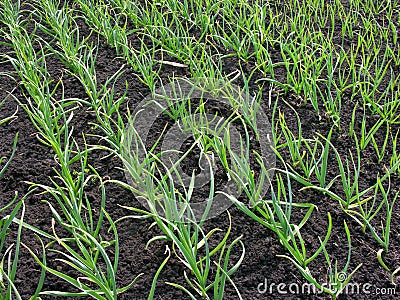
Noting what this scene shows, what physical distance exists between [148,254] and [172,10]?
6.24 ft

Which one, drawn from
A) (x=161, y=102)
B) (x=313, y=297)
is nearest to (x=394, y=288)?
(x=313, y=297)

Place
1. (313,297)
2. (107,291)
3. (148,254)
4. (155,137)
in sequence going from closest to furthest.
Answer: (107,291), (313,297), (148,254), (155,137)

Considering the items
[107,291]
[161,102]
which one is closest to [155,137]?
[161,102]

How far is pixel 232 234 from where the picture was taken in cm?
206

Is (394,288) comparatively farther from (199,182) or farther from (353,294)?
(199,182)

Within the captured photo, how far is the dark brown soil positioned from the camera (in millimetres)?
1871

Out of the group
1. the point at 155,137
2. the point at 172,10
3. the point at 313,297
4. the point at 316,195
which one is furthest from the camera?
the point at 172,10

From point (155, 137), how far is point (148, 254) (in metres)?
0.72

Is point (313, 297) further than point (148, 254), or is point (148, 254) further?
point (148, 254)

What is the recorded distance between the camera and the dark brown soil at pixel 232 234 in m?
1.87

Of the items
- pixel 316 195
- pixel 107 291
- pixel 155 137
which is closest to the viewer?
pixel 107 291

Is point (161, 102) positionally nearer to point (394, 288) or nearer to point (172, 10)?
point (172, 10)

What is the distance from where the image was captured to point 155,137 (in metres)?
2.58

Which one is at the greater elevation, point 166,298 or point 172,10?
point 172,10
